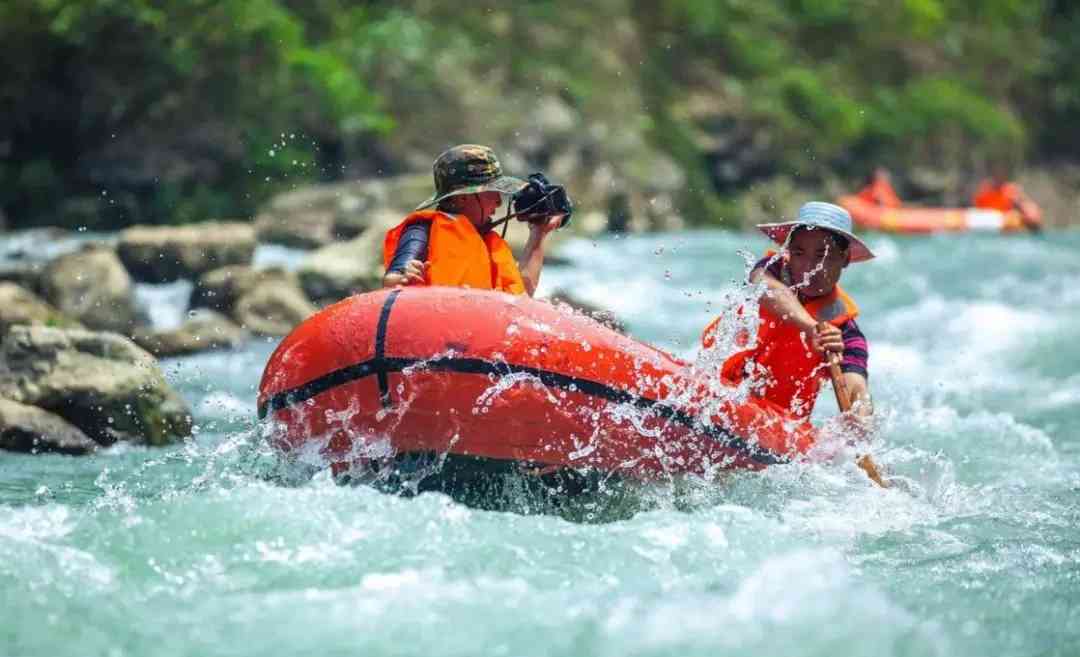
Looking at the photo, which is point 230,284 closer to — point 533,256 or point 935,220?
point 533,256

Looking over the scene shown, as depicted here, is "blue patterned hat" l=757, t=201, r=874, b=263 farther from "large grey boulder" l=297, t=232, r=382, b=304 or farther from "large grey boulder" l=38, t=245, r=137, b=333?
"large grey boulder" l=297, t=232, r=382, b=304

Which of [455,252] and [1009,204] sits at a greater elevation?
[1009,204]

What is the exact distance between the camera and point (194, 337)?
957cm

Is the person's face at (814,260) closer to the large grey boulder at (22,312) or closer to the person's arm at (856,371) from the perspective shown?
the person's arm at (856,371)

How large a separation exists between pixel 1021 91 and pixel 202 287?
23.6 metres

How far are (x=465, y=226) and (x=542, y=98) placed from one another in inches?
619

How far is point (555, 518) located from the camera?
4.99m

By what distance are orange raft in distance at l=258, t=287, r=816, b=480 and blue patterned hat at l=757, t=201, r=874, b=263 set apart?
2.77ft

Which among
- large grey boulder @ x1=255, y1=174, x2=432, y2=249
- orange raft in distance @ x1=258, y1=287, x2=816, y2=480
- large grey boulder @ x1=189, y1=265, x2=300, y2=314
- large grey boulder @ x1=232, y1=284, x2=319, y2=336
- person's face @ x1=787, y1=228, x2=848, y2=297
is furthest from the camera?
large grey boulder @ x1=255, y1=174, x2=432, y2=249

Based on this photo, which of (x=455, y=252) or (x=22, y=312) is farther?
(x=22, y=312)

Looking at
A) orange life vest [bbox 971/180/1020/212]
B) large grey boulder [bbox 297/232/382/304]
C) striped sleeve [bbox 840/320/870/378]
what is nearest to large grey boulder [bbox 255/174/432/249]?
large grey boulder [bbox 297/232/382/304]

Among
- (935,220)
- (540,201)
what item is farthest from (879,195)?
(540,201)

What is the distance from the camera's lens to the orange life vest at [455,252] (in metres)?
5.39

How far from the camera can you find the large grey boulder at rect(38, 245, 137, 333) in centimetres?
981
